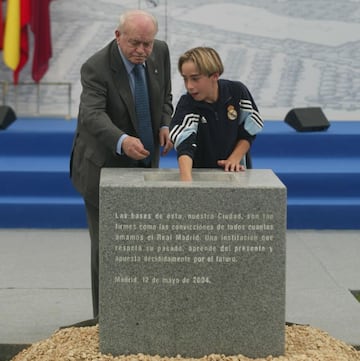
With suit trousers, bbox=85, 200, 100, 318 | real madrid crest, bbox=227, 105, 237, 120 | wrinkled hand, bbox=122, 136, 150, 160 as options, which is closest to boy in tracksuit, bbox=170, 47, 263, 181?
real madrid crest, bbox=227, 105, 237, 120

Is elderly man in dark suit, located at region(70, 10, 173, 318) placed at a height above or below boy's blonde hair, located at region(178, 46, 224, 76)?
below

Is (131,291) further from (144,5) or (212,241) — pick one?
(144,5)

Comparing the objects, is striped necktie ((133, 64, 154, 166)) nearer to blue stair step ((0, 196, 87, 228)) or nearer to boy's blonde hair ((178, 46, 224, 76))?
boy's blonde hair ((178, 46, 224, 76))

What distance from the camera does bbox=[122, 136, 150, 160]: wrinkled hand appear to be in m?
4.94

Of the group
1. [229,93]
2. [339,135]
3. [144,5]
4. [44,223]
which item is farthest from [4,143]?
[229,93]

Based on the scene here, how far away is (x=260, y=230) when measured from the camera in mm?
4664

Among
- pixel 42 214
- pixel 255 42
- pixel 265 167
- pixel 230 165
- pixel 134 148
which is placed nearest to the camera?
pixel 134 148

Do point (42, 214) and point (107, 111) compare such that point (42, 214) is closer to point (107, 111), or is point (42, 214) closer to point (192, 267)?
point (107, 111)

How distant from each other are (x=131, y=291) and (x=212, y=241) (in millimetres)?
413

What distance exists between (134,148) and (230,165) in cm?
46

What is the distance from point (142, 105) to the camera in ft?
17.3

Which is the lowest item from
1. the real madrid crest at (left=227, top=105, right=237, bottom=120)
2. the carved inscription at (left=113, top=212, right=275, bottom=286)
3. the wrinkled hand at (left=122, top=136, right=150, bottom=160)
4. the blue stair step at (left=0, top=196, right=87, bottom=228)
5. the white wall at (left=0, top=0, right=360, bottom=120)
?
the blue stair step at (left=0, top=196, right=87, bottom=228)

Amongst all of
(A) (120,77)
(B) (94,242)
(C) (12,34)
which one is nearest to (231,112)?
(A) (120,77)

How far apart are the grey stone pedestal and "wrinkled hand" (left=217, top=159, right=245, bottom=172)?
23 cm
